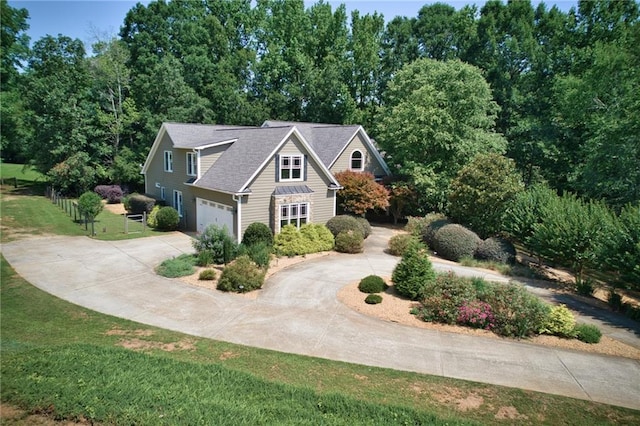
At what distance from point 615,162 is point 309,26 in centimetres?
4102

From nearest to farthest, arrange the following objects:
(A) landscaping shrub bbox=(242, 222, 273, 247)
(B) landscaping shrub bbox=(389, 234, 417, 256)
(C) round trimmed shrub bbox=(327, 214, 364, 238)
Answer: (A) landscaping shrub bbox=(242, 222, 273, 247) → (B) landscaping shrub bbox=(389, 234, 417, 256) → (C) round trimmed shrub bbox=(327, 214, 364, 238)

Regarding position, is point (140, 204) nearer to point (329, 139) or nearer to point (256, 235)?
point (256, 235)

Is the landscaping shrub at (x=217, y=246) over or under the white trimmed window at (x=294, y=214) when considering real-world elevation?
under

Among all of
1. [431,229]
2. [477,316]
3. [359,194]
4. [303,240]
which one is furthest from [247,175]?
[477,316]

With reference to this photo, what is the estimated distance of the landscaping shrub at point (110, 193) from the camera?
38.5 m

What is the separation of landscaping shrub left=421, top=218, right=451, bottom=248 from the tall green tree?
4708 mm

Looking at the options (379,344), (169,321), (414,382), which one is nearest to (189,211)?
(169,321)

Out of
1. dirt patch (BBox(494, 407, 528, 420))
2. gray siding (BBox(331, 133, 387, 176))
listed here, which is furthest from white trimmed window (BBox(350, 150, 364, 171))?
dirt patch (BBox(494, 407, 528, 420))

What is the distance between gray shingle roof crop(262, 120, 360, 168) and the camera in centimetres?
3123

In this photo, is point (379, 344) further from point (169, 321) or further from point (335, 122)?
point (335, 122)

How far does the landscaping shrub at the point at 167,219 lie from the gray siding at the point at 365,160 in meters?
12.2

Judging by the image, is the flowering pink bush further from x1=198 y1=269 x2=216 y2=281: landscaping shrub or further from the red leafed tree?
the red leafed tree

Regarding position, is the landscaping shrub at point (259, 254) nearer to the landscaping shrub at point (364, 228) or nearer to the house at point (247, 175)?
the house at point (247, 175)

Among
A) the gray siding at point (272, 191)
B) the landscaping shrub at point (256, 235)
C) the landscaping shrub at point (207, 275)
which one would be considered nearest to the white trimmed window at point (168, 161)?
the gray siding at point (272, 191)
